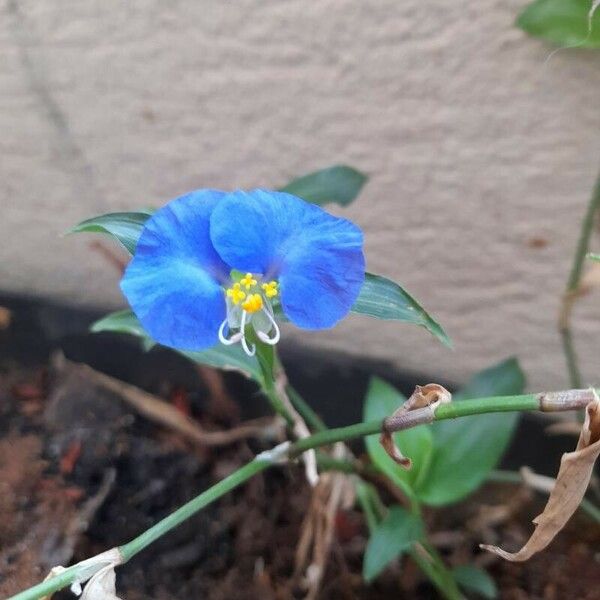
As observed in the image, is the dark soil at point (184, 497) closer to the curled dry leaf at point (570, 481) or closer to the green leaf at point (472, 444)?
the green leaf at point (472, 444)

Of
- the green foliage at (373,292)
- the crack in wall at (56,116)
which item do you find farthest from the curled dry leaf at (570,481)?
the crack in wall at (56,116)

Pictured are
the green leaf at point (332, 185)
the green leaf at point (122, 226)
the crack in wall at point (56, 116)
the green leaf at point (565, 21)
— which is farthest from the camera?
the crack in wall at point (56, 116)

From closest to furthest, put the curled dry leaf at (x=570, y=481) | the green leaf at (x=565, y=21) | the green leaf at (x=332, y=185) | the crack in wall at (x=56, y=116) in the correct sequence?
the curled dry leaf at (x=570, y=481) → the green leaf at (x=565, y=21) → the green leaf at (x=332, y=185) → the crack in wall at (x=56, y=116)

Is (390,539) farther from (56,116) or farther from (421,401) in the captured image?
(56,116)

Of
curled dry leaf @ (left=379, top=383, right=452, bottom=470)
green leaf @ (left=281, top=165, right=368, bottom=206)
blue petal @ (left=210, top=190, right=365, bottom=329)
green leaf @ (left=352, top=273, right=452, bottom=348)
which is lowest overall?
green leaf @ (left=281, top=165, right=368, bottom=206)

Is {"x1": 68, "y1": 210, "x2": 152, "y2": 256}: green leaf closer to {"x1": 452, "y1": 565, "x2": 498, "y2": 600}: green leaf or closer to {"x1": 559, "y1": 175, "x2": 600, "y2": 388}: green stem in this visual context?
{"x1": 559, "y1": 175, "x2": 600, "y2": 388}: green stem

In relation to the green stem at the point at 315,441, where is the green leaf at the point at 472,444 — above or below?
below

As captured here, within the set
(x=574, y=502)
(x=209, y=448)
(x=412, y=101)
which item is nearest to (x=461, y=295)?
(x=412, y=101)

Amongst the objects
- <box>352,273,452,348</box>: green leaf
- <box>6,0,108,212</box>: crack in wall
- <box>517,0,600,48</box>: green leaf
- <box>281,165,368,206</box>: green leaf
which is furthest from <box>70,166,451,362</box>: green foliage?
<box>6,0,108,212</box>: crack in wall

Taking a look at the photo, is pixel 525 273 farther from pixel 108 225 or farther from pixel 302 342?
pixel 108 225
